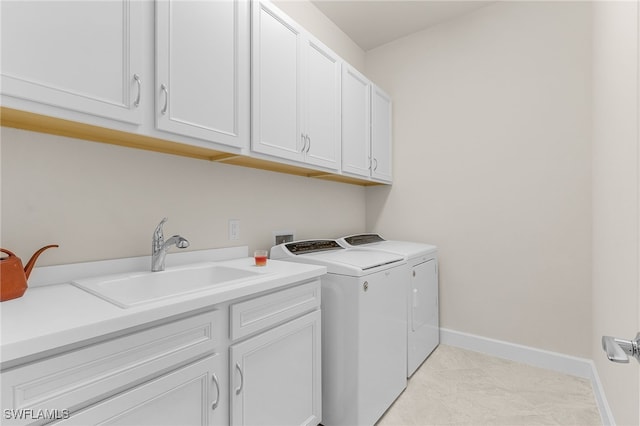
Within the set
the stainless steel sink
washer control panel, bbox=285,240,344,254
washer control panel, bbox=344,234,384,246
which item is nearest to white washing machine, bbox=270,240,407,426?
washer control panel, bbox=285,240,344,254

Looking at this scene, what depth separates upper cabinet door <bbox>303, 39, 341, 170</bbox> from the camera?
2.02 meters

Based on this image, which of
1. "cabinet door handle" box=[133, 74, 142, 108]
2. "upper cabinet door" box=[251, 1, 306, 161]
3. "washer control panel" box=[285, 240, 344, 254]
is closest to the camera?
"cabinet door handle" box=[133, 74, 142, 108]

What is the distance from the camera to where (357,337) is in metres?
1.62

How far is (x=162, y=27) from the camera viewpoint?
122cm

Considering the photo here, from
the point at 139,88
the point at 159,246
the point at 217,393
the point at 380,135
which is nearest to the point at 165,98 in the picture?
the point at 139,88

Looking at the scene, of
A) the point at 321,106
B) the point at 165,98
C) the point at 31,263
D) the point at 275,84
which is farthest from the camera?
the point at 321,106

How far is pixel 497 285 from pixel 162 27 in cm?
287

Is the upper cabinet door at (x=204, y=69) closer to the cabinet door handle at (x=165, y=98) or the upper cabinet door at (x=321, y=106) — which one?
the cabinet door handle at (x=165, y=98)

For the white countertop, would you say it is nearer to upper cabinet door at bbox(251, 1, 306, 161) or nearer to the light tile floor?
upper cabinet door at bbox(251, 1, 306, 161)

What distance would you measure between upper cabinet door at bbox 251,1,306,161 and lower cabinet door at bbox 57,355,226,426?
107cm

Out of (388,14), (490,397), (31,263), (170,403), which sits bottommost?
(490,397)

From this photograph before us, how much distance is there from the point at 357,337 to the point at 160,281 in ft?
3.32

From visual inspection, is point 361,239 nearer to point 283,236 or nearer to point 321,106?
point 283,236

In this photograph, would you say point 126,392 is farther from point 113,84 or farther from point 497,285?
point 497,285
